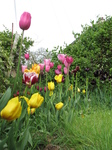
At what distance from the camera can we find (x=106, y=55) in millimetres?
3646

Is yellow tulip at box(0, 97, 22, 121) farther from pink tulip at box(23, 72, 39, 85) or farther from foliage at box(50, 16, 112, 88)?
foliage at box(50, 16, 112, 88)

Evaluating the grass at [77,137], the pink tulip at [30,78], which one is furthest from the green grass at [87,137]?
the pink tulip at [30,78]

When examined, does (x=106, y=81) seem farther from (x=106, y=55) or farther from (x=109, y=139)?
(x=109, y=139)

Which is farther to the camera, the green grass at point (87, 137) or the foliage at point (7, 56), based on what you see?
the foliage at point (7, 56)

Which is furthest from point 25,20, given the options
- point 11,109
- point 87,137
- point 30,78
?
point 87,137

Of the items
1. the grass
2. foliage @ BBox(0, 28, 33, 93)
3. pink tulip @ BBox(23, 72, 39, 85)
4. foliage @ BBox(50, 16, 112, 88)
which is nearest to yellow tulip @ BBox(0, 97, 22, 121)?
pink tulip @ BBox(23, 72, 39, 85)

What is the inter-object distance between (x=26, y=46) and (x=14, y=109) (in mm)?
3205

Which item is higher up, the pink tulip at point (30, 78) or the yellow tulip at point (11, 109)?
the pink tulip at point (30, 78)

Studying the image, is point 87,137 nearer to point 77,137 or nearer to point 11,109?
point 77,137

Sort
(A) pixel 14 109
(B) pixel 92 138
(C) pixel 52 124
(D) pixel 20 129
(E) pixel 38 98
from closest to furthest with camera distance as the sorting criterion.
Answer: (A) pixel 14 109, (E) pixel 38 98, (B) pixel 92 138, (D) pixel 20 129, (C) pixel 52 124

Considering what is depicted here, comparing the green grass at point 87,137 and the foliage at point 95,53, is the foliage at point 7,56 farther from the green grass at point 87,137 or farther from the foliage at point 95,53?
the green grass at point 87,137

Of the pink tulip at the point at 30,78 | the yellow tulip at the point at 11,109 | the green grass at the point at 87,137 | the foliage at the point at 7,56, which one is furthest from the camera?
the foliage at the point at 7,56

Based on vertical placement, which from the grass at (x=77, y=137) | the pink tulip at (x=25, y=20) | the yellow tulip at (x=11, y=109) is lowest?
the grass at (x=77, y=137)

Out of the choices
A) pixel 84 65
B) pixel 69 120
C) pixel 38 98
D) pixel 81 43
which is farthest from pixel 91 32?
pixel 38 98
